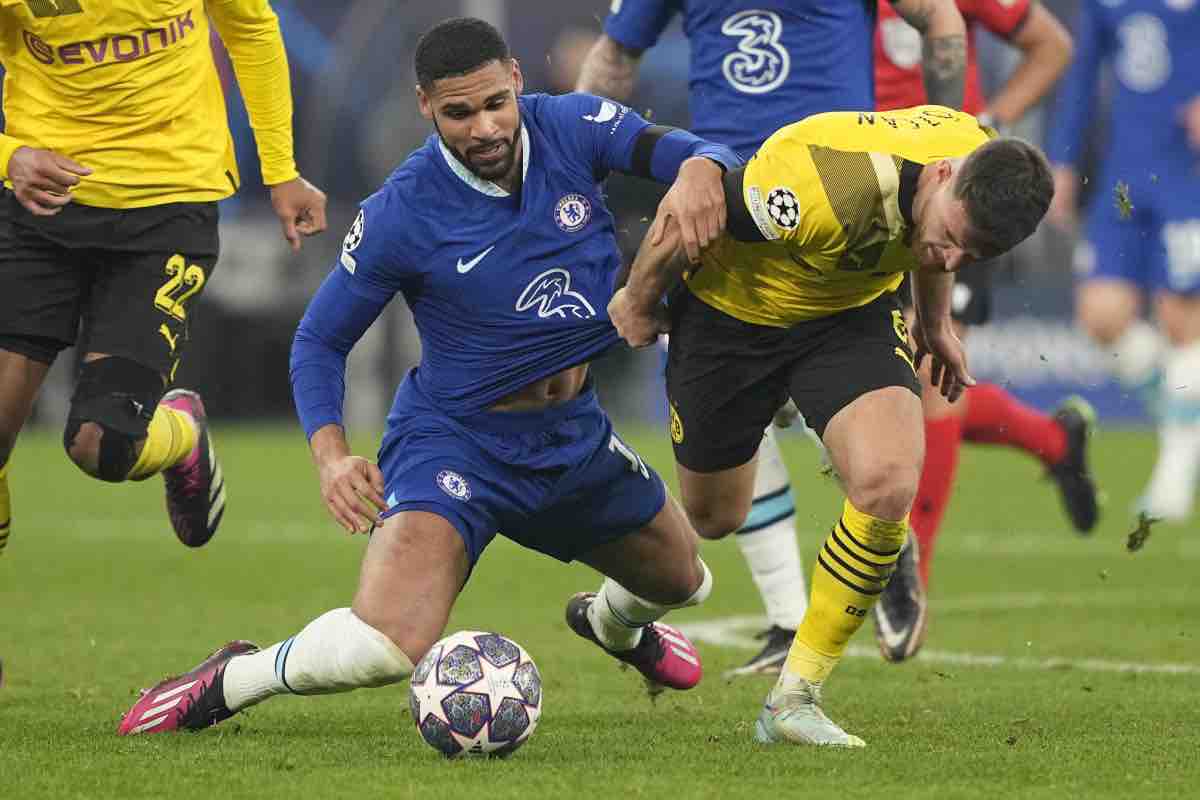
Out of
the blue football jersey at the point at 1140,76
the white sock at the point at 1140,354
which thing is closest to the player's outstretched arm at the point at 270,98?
the blue football jersey at the point at 1140,76

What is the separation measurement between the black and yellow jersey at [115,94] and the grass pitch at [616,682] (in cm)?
148

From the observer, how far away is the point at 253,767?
483cm

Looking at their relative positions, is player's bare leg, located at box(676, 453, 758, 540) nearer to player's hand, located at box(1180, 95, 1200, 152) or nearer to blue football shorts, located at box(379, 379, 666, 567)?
blue football shorts, located at box(379, 379, 666, 567)

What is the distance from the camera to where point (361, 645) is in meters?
5.13

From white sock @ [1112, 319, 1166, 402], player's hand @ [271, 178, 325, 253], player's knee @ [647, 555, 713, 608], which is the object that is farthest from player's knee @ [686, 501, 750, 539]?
white sock @ [1112, 319, 1166, 402]

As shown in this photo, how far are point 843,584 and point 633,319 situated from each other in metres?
0.81

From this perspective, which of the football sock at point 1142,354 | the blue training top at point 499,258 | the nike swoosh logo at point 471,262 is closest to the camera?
the blue training top at point 499,258

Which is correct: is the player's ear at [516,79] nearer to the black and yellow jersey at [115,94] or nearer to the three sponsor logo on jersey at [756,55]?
the black and yellow jersey at [115,94]

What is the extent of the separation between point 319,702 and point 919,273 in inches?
80.5

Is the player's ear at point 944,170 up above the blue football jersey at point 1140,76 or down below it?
above

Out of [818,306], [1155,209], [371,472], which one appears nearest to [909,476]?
[818,306]

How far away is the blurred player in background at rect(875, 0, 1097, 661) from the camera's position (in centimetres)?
680

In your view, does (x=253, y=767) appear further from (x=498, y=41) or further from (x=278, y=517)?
(x=278, y=517)

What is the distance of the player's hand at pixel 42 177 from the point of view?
5.82 metres
